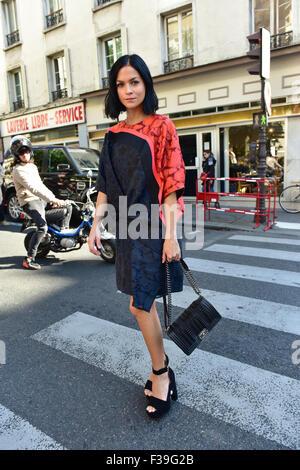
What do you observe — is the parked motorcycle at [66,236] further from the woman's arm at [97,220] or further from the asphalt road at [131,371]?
the woman's arm at [97,220]

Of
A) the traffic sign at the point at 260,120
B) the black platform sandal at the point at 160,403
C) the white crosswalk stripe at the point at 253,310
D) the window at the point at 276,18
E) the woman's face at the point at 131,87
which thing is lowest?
the white crosswalk stripe at the point at 253,310

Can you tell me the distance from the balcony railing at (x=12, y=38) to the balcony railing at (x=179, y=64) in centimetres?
1007

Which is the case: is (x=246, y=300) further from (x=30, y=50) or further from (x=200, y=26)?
(x=30, y=50)

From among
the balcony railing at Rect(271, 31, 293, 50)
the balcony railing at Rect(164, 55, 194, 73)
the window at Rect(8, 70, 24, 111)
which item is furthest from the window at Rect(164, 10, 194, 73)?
the window at Rect(8, 70, 24, 111)

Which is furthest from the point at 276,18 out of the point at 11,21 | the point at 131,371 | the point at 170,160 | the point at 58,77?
the point at 11,21

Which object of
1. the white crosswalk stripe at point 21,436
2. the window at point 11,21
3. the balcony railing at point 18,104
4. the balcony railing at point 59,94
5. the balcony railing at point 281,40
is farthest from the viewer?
the balcony railing at point 18,104

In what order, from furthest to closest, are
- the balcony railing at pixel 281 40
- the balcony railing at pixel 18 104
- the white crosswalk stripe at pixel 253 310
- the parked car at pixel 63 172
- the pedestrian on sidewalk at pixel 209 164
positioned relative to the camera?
the balcony railing at pixel 18 104, the pedestrian on sidewalk at pixel 209 164, the balcony railing at pixel 281 40, the parked car at pixel 63 172, the white crosswalk stripe at pixel 253 310

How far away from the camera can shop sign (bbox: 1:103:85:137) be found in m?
16.4

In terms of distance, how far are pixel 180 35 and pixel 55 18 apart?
7.28 m

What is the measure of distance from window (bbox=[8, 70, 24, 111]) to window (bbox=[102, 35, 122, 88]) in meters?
6.57

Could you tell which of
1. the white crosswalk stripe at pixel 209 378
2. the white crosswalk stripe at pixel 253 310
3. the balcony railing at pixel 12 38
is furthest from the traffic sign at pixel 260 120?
the balcony railing at pixel 12 38

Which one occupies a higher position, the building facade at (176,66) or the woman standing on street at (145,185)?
the building facade at (176,66)

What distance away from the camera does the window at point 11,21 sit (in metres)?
18.5
